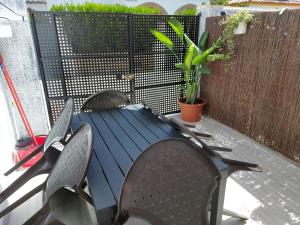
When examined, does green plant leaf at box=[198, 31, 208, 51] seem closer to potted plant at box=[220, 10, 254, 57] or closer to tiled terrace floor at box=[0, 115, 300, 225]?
potted plant at box=[220, 10, 254, 57]

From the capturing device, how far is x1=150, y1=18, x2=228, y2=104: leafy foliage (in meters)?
3.94

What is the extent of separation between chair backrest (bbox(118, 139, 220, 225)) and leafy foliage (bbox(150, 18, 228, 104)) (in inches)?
120

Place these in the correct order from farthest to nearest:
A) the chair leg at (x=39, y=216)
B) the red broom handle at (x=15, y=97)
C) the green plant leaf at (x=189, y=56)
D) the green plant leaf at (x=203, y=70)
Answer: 1. the green plant leaf at (x=203, y=70)
2. the green plant leaf at (x=189, y=56)
3. the red broom handle at (x=15, y=97)
4. the chair leg at (x=39, y=216)

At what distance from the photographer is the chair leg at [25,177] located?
5.31 ft

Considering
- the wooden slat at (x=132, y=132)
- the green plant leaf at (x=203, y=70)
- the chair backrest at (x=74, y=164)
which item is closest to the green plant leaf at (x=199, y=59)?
the green plant leaf at (x=203, y=70)

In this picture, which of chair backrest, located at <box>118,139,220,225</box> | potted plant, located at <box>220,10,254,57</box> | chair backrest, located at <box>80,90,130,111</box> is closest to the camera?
chair backrest, located at <box>118,139,220,225</box>

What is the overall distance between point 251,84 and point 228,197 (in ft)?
6.82

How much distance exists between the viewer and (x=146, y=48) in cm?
420

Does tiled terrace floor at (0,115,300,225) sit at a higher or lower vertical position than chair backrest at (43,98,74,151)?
lower

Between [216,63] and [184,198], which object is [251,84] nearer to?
[216,63]

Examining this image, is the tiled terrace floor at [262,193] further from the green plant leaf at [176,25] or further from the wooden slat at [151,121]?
the green plant leaf at [176,25]

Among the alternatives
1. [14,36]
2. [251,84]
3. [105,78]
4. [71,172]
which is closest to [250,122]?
[251,84]

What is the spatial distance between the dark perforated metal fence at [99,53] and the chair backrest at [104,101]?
1383 mm

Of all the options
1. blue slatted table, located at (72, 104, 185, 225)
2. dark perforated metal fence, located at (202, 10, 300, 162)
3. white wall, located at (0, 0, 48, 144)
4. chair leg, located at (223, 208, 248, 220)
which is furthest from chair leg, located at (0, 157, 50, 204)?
dark perforated metal fence, located at (202, 10, 300, 162)
